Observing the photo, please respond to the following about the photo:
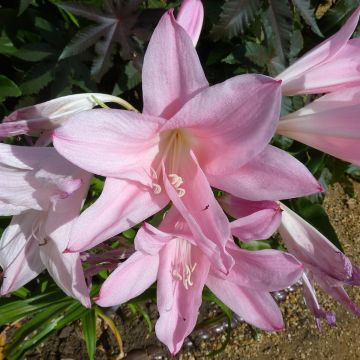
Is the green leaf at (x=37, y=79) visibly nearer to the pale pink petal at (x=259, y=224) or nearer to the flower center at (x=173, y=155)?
the flower center at (x=173, y=155)

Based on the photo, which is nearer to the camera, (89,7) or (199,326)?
(89,7)

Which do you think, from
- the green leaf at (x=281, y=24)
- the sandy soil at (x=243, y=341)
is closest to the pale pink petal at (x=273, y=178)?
the green leaf at (x=281, y=24)

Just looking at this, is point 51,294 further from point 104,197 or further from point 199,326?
point 104,197

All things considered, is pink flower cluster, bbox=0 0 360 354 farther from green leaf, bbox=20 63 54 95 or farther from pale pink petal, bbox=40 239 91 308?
green leaf, bbox=20 63 54 95

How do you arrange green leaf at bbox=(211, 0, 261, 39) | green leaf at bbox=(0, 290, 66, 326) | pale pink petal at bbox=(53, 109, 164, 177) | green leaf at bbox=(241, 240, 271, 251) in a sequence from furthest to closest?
green leaf at bbox=(241, 240, 271, 251)
green leaf at bbox=(0, 290, 66, 326)
green leaf at bbox=(211, 0, 261, 39)
pale pink petal at bbox=(53, 109, 164, 177)

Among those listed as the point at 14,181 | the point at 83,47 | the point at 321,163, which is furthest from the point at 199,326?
the point at 14,181

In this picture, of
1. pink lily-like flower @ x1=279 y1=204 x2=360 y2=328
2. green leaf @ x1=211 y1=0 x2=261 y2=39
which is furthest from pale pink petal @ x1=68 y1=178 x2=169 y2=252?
green leaf @ x1=211 y1=0 x2=261 y2=39

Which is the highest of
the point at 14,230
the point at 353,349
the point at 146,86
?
the point at 146,86
